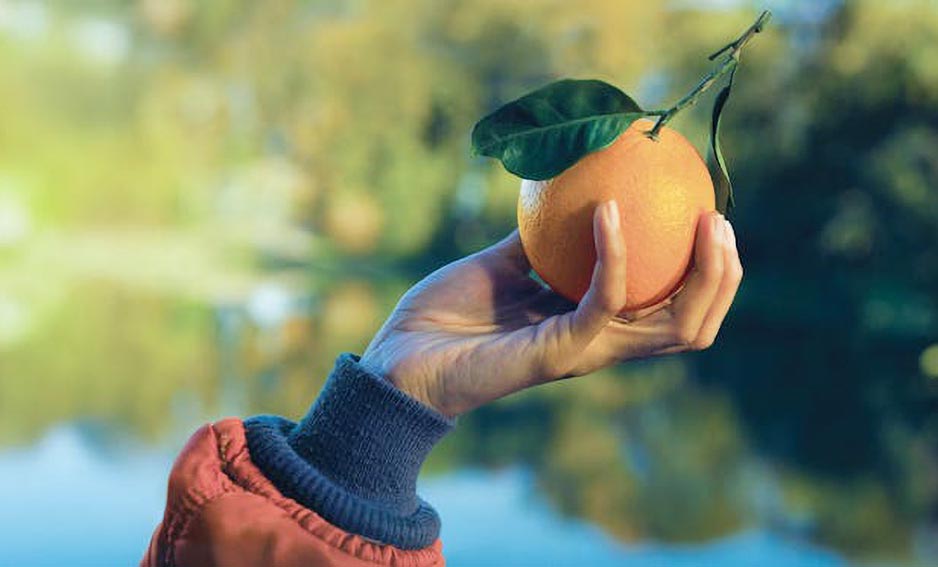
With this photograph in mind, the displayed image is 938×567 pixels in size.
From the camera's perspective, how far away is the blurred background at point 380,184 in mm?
4887

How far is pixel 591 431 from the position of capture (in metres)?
4.52

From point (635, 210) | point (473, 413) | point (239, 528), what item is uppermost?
point (473, 413)

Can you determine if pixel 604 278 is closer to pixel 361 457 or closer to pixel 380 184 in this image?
pixel 361 457

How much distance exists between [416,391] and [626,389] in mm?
4365

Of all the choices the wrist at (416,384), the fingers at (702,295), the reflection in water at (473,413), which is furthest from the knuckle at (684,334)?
the reflection in water at (473,413)

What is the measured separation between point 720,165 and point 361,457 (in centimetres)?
21

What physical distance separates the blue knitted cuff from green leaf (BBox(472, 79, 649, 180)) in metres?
0.12

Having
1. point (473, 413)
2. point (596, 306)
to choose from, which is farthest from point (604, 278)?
point (473, 413)

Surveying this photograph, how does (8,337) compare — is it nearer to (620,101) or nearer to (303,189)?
(303,189)

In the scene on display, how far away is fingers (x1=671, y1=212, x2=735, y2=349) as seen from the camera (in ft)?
1.82

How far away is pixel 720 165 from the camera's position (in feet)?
1.92

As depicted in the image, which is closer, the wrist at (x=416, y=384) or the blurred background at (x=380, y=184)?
the wrist at (x=416, y=384)

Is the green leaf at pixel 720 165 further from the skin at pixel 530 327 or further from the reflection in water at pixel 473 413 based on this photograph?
the reflection in water at pixel 473 413

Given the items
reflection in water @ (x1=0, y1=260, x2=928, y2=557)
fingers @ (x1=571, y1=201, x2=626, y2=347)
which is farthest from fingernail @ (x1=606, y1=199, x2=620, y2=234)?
reflection in water @ (x1=0, y1=260, x2=928, y2=557)
